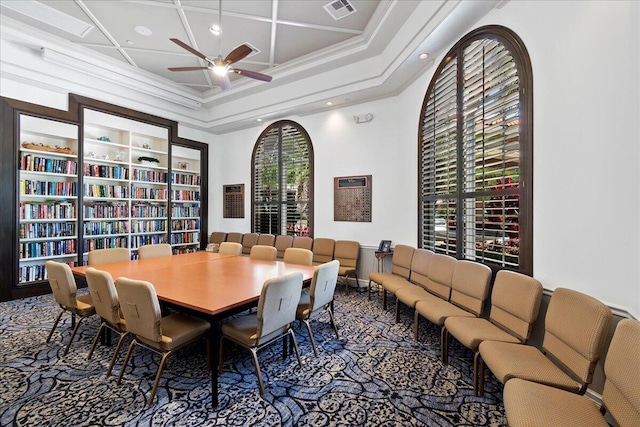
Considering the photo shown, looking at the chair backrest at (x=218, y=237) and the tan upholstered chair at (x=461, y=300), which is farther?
the chair backrest at (x=218, y=237)

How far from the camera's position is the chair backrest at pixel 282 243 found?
5.73 metres

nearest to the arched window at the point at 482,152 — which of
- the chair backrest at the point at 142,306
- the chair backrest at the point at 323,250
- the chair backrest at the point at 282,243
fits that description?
the chair backrest at the point at 323,250

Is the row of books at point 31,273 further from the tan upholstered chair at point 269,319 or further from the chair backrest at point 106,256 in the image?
the tan upholstered chair at point 269,319

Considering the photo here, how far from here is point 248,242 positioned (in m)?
6.30

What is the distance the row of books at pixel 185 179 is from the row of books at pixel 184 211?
58cm

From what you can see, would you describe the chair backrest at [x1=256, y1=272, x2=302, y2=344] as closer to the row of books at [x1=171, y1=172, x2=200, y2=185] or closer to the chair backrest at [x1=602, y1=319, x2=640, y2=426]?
the chair backrest at [x1=602, y1=319, x2=640, y2=426]

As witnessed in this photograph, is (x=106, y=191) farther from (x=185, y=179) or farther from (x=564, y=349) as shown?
(x=564, y=349)

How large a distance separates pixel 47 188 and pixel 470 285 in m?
6.29

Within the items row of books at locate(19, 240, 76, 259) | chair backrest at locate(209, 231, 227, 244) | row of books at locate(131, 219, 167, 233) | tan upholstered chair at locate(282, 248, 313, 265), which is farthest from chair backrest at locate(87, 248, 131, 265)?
chair backrest at locate(209, 231, 227, 244)

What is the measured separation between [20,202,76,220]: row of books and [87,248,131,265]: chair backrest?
1681 mm

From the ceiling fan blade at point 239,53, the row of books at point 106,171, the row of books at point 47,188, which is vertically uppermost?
the ceiling fan blade at point 239,53

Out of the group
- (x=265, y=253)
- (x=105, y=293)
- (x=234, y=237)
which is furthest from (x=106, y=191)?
(x=105, y=293)

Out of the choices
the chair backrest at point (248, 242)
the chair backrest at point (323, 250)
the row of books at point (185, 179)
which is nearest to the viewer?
the chair backrest at point (323, 250)

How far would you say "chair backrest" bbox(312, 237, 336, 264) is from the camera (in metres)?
5.21
